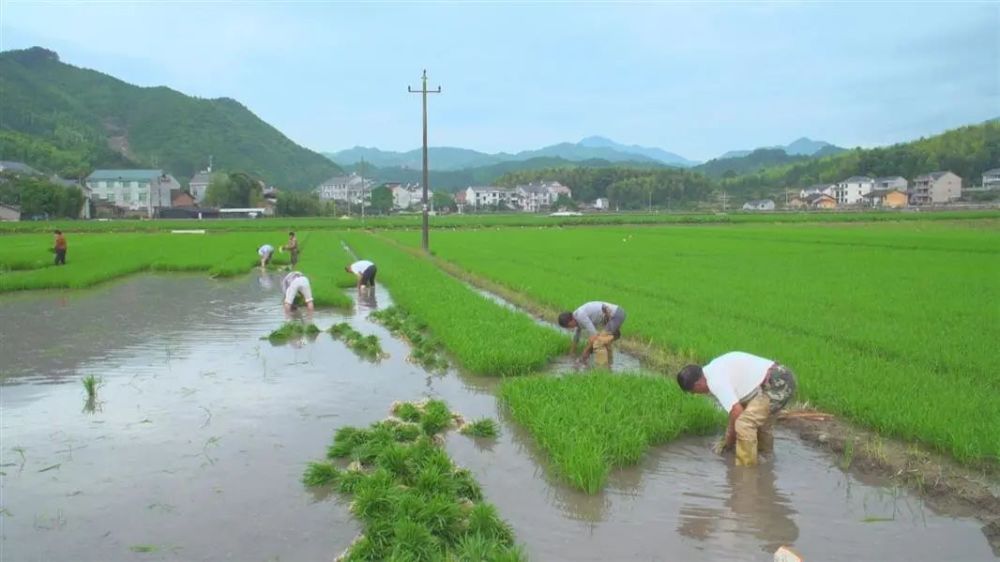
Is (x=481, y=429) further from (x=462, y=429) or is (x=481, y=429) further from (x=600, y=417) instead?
(x=600, y=417)

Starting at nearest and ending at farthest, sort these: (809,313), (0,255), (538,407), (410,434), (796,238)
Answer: (410,434)
(538,407)
(809,313)
(0,255)
(796,238)

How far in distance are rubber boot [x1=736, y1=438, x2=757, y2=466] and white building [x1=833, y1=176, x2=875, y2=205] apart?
367 feet

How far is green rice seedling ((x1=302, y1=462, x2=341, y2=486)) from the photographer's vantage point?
17.2 ft

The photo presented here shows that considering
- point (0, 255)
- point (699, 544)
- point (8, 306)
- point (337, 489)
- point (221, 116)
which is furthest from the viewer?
point (221, 116)

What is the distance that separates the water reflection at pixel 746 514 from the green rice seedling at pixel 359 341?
5.59 m

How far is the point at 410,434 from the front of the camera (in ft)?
20.5

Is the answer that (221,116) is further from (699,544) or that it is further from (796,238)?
(699,544)

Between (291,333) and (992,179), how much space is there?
107425 mm

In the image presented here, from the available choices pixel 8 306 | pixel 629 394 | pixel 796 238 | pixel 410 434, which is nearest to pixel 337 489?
pixel 410 434

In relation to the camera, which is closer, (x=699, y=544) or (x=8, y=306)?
(x=699, y=544)

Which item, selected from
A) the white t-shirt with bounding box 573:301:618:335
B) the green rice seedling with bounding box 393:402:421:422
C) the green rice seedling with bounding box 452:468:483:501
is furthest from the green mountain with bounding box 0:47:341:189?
the green rice seedling with bounding box 452:468:483:501

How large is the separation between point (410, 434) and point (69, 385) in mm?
4544

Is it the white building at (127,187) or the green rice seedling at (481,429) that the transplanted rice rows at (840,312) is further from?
the white building at (127,187)

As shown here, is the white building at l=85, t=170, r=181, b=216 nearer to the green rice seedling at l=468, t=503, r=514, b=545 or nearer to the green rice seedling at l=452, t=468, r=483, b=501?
the green rice seedling at l=452, t=468, r=483, b=501
